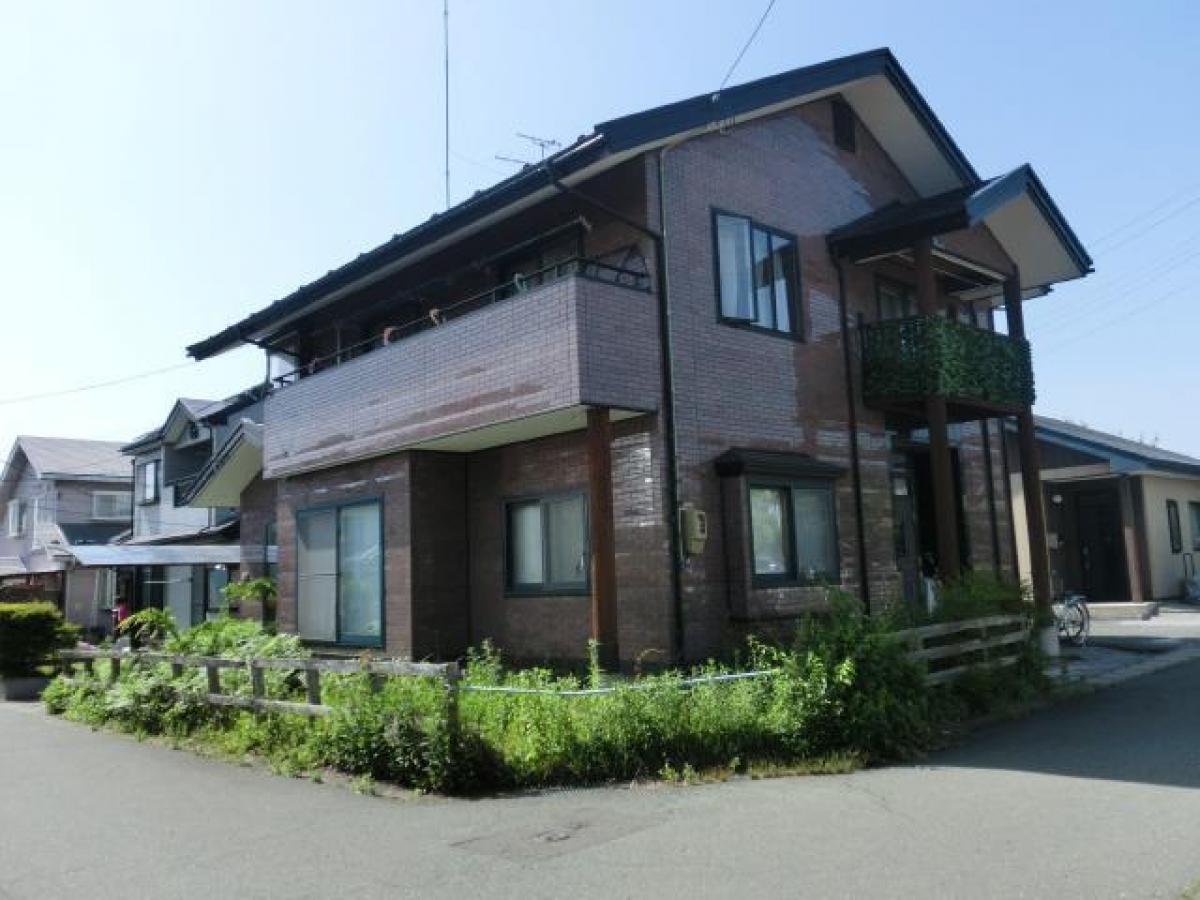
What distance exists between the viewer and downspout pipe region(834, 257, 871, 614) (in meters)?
14.2

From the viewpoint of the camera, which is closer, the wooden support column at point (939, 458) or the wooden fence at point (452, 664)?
the wooden fence at point (452, 664)

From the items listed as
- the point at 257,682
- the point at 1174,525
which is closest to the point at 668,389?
the point at 257,682

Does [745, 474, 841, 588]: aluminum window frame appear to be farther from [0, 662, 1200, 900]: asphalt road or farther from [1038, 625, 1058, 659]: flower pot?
[0, 662, 1200, 900]: asphalt road

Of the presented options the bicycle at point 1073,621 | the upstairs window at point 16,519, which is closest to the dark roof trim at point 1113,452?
the bicycle at point 1073,621

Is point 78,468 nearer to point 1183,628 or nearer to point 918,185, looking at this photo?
point 918,185

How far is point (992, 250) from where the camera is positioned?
55.8ft

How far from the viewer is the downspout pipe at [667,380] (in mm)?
11539

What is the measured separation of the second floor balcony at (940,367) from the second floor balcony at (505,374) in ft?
15.3

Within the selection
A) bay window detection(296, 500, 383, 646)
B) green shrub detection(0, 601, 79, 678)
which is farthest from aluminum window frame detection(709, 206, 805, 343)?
green shrub detection(0, 601, 79, 678)

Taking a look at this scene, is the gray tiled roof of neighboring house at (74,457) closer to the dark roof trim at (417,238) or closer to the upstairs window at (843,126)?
the dark roof trim at (417,238)

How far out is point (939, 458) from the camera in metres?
13.9

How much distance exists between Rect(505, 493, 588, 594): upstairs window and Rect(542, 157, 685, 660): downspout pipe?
153 centimetres

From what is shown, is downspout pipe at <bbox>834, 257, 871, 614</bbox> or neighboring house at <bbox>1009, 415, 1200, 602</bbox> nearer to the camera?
downspout pipe at <bbox>834, 257, 871, 614</bbox>

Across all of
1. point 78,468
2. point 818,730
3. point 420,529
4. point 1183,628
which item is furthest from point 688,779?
point 78,468
